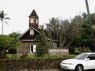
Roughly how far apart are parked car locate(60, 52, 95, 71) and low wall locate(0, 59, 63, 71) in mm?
1218

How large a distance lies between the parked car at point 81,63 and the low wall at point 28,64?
122 cm

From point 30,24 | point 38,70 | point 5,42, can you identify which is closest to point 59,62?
point 38,70

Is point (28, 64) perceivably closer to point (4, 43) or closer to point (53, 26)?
point (4, 43)

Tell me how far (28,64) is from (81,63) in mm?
4204

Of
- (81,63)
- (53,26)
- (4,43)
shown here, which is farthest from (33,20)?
(81,63)

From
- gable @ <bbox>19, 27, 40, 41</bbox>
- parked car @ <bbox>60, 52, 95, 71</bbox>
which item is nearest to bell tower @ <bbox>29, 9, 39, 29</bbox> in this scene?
gable @ <bbox>19, 27, 40, 41</bbox>

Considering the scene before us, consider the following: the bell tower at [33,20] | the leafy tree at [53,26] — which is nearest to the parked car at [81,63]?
the leafy tree at [53,26]

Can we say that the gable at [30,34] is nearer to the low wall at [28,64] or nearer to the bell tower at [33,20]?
the bell tower at [33,20]

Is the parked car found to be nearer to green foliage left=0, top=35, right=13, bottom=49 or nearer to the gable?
green foliage left=0, top=35, right=13, bottom=49

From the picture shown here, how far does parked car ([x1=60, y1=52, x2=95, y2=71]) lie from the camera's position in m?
24.1

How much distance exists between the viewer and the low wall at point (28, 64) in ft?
80.3

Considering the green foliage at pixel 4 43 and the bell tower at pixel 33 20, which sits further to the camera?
the bell tower at pixel 33 20

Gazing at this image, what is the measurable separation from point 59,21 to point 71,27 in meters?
3.04

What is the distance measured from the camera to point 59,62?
26703 millimetres
